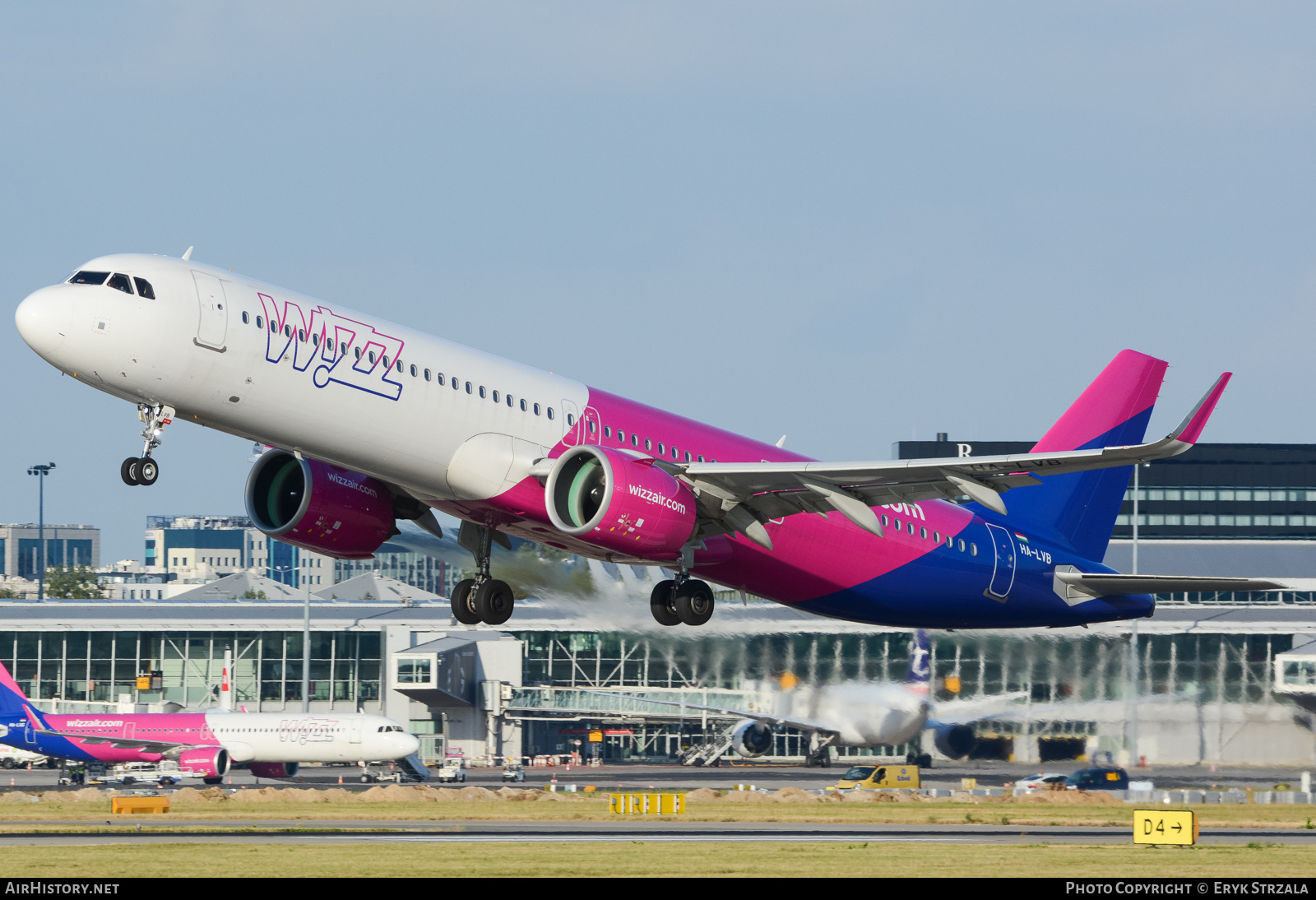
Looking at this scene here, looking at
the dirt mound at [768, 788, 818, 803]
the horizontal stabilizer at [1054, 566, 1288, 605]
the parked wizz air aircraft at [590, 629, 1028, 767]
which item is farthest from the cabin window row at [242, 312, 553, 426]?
the parked wizz air aircraft at [590, 629, 1028, 767]

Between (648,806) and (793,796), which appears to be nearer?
(648,806)

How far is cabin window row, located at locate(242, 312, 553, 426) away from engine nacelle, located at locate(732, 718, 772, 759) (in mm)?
39142

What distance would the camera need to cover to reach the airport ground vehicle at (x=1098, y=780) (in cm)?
5678

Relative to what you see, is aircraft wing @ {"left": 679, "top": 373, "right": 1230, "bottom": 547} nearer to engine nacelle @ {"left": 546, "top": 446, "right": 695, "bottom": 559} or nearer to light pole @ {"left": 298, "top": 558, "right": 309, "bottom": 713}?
engine nacelle @ {"left": 546, "top": 446, "right": 695, "bottom": 559}

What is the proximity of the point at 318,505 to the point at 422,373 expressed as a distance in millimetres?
5189

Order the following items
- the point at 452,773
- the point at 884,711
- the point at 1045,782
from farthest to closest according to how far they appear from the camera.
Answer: the point at 452,773
the point at 884,711
the point at 1045,782

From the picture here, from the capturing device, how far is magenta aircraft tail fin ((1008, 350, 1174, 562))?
143 feet

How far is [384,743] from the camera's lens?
68.2 metres

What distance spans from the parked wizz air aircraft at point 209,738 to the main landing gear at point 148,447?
39.9 m

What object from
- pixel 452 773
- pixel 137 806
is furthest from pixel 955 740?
pixel 137 806

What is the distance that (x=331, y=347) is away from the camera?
29.9 metres

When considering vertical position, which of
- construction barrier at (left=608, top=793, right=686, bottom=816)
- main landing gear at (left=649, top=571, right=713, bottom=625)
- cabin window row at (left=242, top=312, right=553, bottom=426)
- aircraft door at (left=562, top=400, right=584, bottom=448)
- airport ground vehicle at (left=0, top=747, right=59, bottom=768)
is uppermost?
cabin window row at (left=242, top=312, right=553, bottom=426)

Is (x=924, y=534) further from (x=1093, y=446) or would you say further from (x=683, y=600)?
(x=683, y=600)

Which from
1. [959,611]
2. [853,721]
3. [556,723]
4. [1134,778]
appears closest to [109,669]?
[556,723]
